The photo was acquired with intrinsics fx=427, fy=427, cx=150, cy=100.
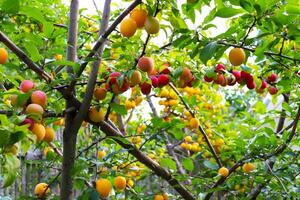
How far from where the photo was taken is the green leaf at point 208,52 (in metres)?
1.20

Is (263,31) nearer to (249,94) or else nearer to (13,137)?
(13,137)

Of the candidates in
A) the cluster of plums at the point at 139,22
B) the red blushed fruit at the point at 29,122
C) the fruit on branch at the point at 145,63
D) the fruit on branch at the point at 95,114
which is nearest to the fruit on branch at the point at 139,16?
the cluster of plums at the point at 139,22

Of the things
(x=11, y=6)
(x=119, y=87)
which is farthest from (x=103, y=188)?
(x=11, y=6)

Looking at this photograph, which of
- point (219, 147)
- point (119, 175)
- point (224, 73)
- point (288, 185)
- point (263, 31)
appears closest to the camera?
point (263, 31)

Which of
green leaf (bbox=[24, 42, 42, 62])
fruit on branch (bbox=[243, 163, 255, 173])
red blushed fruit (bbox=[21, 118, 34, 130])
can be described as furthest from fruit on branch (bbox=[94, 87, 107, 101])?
fruit on branch (bbox=[243, 163, 255, 173])

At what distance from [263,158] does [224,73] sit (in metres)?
0.52

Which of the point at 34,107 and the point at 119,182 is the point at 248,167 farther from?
the point at 34,107

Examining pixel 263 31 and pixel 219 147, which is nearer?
pixel 263 31

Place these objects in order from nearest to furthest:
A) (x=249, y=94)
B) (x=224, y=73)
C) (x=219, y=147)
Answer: (x=224, y=73) < (x=219, y=147) < (x=249, y=94)

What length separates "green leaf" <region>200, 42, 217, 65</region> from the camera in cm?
120

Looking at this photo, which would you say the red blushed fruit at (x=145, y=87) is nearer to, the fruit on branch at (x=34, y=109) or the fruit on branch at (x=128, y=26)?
the fruit on branch at (x=128, y=26)

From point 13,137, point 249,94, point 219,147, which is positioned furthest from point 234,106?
point 13,137

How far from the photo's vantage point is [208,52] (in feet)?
3.94

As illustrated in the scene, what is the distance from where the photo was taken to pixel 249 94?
15.9ft
